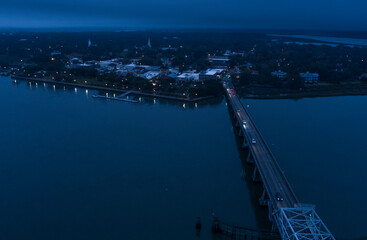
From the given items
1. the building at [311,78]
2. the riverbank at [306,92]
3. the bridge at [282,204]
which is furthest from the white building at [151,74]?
the bridge at [282,204]

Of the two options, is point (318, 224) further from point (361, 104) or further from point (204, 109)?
point (361, 104)

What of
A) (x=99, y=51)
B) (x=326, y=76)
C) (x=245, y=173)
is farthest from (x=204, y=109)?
(x=99, y=51)

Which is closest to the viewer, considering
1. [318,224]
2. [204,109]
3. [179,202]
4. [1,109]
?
[318,224]

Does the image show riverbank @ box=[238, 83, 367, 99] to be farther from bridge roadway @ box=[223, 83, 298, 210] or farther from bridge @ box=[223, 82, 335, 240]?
bridge @ box=[223, 82, 335, 240]

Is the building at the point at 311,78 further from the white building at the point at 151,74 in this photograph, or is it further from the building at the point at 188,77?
the white building at the point at 151,74

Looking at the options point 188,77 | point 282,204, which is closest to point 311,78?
point 188,77

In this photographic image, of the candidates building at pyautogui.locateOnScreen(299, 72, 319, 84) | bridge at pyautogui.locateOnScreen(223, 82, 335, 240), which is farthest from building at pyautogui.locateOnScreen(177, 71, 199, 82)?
bridge at pyautogui.locateOnScreen(223, 82, 335, 240)
